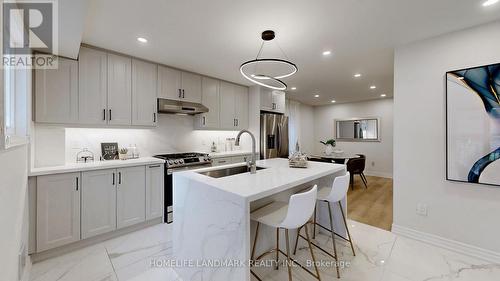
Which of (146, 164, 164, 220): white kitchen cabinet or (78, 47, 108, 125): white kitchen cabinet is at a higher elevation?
(78, 47, 108, 125): white kitchen cabinet

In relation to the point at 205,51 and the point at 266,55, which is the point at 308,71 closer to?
the point at 266,55

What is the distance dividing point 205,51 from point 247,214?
236 cm

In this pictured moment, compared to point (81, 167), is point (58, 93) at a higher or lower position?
higher

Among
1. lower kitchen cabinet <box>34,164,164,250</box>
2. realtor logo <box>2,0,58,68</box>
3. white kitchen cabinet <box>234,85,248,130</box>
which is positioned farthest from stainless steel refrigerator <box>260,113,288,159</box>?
realtor logo <box>2,0,58,68</box>

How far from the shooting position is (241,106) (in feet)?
15.4

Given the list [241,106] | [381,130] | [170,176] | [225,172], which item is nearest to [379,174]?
[381,130]

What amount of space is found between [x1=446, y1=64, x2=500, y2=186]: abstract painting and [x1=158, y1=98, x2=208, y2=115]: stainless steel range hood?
11.1 ft

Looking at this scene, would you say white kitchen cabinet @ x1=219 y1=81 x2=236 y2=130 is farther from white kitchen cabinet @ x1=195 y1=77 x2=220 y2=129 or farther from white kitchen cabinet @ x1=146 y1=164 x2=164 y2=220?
white kitchen cabinet @ x1=146 y1=164 x2=164 y2=220

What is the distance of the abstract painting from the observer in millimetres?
2059

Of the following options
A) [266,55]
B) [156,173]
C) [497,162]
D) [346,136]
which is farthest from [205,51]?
[346,136]

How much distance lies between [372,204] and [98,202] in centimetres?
434

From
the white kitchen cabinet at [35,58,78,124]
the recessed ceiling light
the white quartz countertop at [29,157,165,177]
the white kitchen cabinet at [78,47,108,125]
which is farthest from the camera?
the white kitchen cabinet at [78,47,108,125]

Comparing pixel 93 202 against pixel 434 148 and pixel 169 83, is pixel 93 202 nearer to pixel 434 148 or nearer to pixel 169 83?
pixel 169 83

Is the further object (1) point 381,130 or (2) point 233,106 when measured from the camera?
(1) point 381,130
